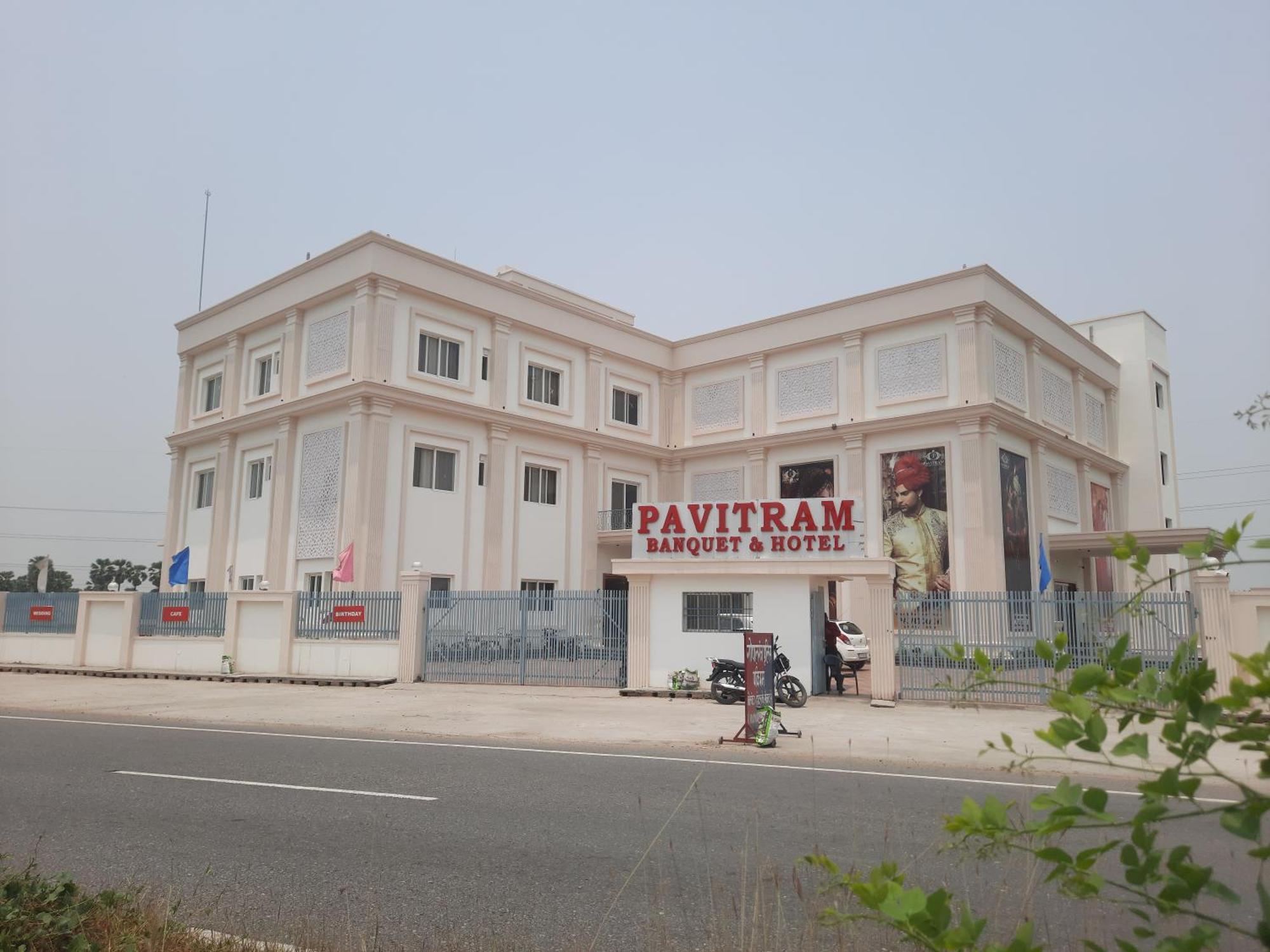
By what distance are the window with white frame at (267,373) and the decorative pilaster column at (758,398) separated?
57.5ft

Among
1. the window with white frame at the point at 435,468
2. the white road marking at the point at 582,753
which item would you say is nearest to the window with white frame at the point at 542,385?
the window with white frame at the point at 435,468

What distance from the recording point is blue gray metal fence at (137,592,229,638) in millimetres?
25344

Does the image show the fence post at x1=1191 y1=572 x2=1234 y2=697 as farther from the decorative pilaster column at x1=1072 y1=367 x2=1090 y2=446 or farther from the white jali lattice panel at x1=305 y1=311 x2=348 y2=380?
the white jali lattice panel at x1=305 y1=311 x2=348 y2=380

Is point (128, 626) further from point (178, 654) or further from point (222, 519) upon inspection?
point (222, 519)

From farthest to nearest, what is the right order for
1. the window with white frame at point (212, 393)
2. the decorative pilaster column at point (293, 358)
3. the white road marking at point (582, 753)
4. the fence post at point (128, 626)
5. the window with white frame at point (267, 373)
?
1. the window with white frame at point (212, 393)
2. the window with white frame at point (267, 373)
3. the decorative pilaster column at point (293, 358)
4. the fence post at point (128, 626)
5. the white road marking at point (582, 753)

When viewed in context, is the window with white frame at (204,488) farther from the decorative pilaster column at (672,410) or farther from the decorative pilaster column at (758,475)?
the decorative pilaster column at (758,475)

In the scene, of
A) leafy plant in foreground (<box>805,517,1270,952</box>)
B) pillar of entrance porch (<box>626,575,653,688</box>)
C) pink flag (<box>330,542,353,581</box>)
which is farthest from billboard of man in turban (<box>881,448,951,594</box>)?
leafy plant in foreground (<box>805,517,1270,952</box>)

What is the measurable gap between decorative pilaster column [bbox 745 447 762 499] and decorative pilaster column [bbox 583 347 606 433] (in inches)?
238

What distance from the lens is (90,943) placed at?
4.08m

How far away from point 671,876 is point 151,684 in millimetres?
21610

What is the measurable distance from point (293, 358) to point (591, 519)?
11944 mm

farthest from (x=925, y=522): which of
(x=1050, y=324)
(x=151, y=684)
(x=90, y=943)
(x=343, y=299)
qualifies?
(x=90, y=943)

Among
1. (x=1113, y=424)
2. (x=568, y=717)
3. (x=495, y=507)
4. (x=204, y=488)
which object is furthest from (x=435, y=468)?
(x=1113, y=424)

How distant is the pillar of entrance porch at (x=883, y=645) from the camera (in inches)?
695
